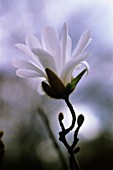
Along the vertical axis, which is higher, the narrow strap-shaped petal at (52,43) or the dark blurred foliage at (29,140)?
the dark blurred foliage at (29,140)

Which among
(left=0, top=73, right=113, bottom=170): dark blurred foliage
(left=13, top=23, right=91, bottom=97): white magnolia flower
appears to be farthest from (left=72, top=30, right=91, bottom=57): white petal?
(left=0, top=73, right=113, bottom=170): dark blurred foliage

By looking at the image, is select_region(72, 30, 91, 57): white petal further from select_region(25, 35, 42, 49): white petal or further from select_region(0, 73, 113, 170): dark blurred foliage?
select_region(0, 73, 113, 170): dark blurred foliage

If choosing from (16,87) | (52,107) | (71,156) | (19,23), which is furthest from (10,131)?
(71,156)

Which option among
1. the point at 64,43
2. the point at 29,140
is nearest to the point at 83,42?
the point at 64,43

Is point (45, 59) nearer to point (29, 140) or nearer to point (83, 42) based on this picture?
point (83, 42)

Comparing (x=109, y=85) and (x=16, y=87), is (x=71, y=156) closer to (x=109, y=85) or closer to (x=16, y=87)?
(x=16, y=87)

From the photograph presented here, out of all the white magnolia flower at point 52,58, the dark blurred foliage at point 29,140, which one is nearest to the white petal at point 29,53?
the white magnolia flower at point 52,58

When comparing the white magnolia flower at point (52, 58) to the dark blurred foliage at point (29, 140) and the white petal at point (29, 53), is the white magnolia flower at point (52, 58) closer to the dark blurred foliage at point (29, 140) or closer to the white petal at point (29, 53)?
the white petal at point (29, 53)

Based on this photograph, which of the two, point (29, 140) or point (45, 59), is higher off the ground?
point (29, 140)
